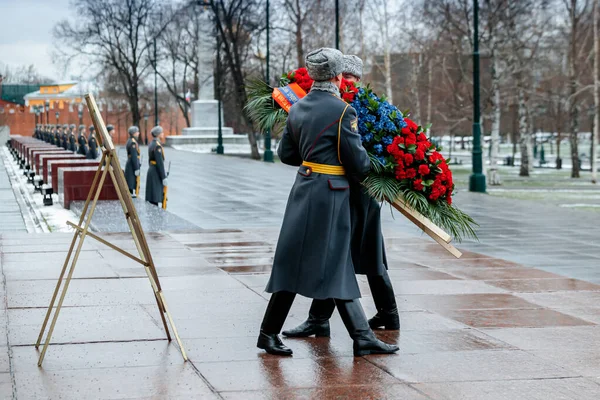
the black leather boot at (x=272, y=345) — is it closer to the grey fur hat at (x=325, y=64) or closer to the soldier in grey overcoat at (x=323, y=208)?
the soldier in grey overcoat at (x=323, y=208)

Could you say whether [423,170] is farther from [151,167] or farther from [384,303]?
[151,167]

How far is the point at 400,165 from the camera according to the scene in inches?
261

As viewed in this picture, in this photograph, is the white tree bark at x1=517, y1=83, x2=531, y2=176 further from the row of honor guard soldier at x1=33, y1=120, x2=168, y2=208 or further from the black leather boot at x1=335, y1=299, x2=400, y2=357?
the black leather boot at x1=335, y1=299, x2=400, y2=357

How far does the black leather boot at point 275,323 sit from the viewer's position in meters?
6.23

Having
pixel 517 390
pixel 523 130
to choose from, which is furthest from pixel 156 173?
pixel 523 130

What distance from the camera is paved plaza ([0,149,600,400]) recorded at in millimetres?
5594

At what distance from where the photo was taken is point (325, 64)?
6125mm

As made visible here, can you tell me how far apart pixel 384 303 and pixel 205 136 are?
2244 inches

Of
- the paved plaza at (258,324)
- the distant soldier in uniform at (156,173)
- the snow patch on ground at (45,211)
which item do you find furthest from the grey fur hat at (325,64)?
the distant soldier in uniform at (156,173)

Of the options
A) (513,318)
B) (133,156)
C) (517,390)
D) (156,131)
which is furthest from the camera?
(133,156)

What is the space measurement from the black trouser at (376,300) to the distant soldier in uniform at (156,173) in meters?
12.8

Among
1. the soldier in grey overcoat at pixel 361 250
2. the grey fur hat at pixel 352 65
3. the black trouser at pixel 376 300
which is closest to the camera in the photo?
the soldier in grey overcoat at pixel 361 250

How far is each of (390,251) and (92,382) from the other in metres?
7.16

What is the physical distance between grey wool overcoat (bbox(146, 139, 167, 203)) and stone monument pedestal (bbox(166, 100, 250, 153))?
3806 cm
